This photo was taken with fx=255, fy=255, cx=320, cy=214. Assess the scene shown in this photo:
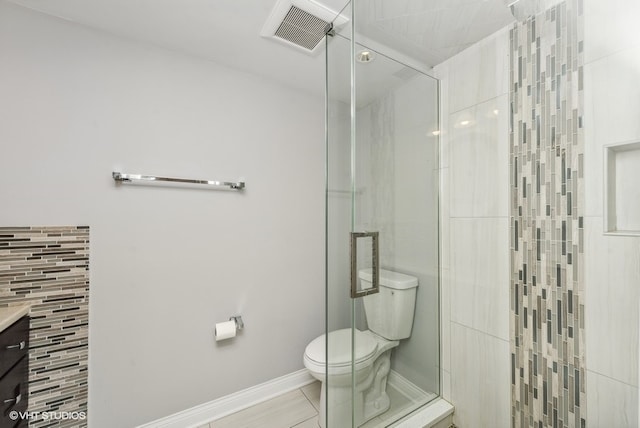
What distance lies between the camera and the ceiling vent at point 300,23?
1180 millimetres

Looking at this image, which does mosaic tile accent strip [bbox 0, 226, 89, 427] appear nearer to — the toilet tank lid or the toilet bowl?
the toilet bowl

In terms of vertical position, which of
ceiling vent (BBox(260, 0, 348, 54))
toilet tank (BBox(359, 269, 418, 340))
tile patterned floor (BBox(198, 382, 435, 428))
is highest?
ceiling vent (BBox(260, 0, 348, 54))

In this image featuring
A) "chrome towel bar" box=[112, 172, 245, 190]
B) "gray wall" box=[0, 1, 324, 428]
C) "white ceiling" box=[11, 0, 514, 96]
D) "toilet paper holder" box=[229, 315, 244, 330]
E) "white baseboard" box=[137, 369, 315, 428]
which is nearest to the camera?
"white ceiling" box=[11, 0, 514, 96]

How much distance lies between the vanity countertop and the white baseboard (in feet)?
2.77

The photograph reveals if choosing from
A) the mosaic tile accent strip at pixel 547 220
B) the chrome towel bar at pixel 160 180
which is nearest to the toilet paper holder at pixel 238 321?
the chrome towel bar at pixel 160 180

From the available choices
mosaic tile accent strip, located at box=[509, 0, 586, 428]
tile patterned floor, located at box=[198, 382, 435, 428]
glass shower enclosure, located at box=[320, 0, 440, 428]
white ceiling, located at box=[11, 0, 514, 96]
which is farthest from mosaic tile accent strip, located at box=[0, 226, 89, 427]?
mosaic tile accent strip, located at box=[509, 0, 586, 428]

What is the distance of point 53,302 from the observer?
4.05ft

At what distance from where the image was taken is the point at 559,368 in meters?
A: 0.89

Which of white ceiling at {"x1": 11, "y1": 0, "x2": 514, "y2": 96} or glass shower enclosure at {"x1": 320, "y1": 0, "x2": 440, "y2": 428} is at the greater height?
white ceiling at {"x1": 11, "y1": 0, "x2": 514, "y2": 96}

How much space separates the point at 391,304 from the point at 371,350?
24cm

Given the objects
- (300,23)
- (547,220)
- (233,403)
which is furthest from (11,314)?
(547,220)

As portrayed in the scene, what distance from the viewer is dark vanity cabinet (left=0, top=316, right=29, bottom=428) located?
1.00m

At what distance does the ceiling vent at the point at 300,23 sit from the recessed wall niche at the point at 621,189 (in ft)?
3.90

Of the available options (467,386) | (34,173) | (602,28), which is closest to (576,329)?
(467,386)
